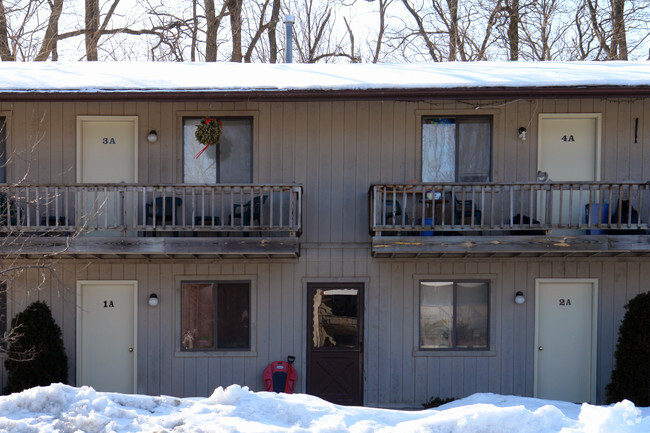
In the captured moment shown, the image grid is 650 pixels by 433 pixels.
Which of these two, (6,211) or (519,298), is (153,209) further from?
(519,298)

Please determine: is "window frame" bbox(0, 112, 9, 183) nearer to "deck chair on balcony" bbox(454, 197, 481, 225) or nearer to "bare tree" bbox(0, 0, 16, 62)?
"deck chair on balcony" bbox(454, 197, 481, 225)

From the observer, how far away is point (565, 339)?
12.9m

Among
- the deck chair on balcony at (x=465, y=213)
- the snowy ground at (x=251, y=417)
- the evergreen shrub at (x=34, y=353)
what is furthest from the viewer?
the deck chair on balcony at (x=465, y=213)

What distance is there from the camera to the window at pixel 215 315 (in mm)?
12805

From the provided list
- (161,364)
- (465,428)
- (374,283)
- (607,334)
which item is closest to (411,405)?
(374,283)

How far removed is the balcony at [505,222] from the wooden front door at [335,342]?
116 cm

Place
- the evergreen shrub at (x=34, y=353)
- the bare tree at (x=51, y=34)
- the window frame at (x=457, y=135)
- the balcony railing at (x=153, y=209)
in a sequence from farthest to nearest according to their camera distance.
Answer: the bare tree at (x=51, y=34) < the window frame at (x=457, y=135) < the evergreen shrub at (x=34, y=353) < the balcony railing at (x=153, y=209)

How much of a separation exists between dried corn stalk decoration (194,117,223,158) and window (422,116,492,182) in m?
3.85

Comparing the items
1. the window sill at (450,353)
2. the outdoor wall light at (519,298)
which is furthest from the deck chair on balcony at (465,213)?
the window sill at (450,353)

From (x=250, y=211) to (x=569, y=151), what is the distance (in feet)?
20.1

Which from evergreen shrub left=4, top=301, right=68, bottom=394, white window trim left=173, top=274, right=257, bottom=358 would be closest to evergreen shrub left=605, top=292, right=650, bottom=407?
white window trim left=173, top=274, right=257, bottom=358

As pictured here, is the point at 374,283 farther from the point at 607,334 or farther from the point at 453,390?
the point at 607,334

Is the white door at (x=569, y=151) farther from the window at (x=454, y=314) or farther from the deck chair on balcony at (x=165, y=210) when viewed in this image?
the deck chair on balcony at (x=165, y=210)

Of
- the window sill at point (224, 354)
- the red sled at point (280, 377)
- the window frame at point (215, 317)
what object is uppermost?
the window frame at point (215, 317)
